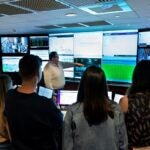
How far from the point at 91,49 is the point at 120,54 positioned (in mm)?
775

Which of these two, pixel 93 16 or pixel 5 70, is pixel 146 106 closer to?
pixel 93 16

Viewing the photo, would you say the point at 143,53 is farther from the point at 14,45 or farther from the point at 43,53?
the point at 14,45

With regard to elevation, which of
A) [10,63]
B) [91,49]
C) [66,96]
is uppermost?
[91,49]

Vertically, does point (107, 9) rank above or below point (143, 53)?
above

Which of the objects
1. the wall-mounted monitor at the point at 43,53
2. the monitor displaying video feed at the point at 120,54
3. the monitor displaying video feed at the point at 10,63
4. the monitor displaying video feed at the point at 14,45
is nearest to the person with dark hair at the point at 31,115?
the monitor displaying video feed at the point at 120,54

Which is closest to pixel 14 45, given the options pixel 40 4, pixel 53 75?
pixel 53 75

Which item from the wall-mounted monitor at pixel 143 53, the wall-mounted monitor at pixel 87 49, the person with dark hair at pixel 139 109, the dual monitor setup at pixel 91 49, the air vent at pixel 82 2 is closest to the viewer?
the person with dark hair at pixel 139 109

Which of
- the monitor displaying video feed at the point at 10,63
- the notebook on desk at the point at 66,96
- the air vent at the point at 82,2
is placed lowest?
the notebook on desk at the point at 66,96

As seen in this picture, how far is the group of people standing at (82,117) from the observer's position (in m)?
1.56

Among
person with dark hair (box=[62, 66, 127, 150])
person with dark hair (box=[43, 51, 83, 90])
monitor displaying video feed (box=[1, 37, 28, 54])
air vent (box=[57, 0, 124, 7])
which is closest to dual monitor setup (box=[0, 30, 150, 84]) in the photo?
monitor displaying video feed (box=[1, 37, 28, 54])

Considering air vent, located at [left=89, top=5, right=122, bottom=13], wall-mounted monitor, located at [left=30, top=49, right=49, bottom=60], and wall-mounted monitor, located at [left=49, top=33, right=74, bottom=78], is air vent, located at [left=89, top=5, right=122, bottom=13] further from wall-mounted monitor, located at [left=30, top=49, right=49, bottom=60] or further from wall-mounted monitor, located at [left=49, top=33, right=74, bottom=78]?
wall-mounted monitor, located at [left=30, top=49, right=49, bottom=60]

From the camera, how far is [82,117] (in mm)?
1563

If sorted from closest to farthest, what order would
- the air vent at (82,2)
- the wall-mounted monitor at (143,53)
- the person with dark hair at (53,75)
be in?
the air vent at (82,2) < the person with dark hair at (53,75) < the wall-mounted monitor at (143,53)

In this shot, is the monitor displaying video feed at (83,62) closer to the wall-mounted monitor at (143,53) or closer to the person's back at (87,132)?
the wall-mounted monitor at (143,53)
